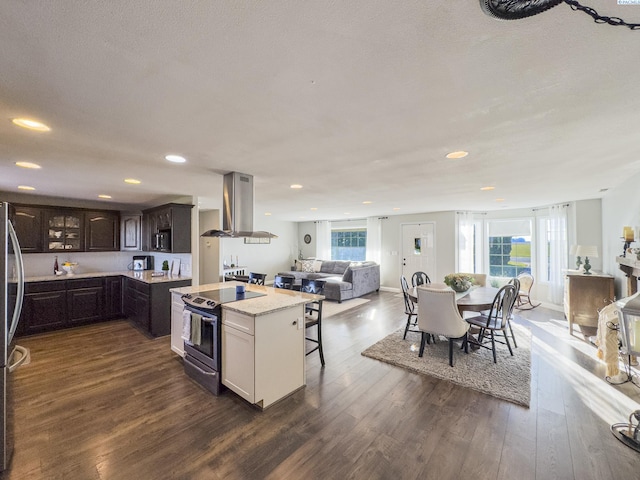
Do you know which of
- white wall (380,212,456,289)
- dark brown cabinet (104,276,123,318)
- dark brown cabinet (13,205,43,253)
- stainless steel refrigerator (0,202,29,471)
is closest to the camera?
stainless steel refrigerator (0,202,29,471)

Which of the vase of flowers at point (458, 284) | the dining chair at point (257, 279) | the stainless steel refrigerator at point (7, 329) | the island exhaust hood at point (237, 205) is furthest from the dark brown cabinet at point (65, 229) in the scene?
the vase of flowers at point (458, 284)

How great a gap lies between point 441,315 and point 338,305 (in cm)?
333

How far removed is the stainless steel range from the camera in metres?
2.64

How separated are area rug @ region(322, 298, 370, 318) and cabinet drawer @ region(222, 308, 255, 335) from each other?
3.04m

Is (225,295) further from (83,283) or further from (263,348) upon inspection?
(83,283)

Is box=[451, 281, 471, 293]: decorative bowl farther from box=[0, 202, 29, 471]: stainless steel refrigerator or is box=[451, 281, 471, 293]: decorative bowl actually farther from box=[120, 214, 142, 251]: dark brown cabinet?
box=[120, 214, 142, 251]: dark brown cabinet

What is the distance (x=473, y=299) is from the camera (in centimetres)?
359

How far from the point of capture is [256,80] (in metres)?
1.33

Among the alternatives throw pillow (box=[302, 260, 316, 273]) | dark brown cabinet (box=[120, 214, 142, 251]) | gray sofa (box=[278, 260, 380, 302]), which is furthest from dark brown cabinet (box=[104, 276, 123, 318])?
throw pillow (box=[302, 260, 316, 273])

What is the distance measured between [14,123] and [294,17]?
6.92ft

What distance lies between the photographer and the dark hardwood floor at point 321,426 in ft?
5.81

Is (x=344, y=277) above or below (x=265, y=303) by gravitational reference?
below

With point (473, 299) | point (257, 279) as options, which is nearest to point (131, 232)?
point (257, 279)

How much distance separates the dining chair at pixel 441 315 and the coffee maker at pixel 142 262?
5339 mm
